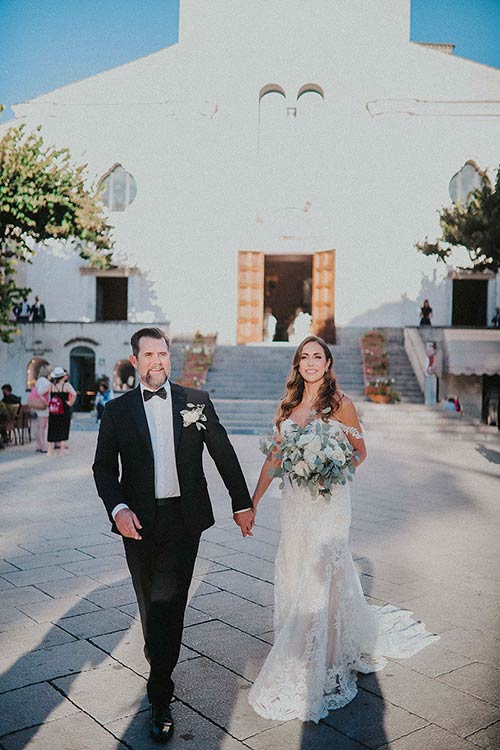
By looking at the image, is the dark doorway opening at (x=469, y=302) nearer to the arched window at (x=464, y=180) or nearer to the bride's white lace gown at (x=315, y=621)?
the arched window at (x=464, y=180)

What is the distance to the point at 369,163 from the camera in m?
27.2

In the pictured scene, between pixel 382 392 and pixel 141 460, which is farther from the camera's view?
pixel 382 392

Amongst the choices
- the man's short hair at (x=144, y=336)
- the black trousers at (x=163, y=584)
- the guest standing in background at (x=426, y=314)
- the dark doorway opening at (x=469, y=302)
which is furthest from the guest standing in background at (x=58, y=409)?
the dark doorway opening at (x=469, y=302)

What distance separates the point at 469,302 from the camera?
95.0 feet

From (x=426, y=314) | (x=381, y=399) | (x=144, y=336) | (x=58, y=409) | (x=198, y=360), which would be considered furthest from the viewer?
(x=426, y=314)

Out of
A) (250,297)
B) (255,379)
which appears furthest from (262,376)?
(250,297)

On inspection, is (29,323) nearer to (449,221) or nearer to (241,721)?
(449,221)

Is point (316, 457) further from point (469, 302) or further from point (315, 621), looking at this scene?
point (469, 302)

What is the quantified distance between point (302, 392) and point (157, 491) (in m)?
1.23

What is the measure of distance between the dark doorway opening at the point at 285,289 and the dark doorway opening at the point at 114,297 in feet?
24.8

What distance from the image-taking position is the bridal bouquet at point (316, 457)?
11.7 ft

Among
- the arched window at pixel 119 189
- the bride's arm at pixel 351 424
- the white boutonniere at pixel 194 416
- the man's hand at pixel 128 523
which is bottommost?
the man's hand at pixel 128 523

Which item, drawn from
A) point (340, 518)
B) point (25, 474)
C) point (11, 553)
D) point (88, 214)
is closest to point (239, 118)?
point (88, 214)

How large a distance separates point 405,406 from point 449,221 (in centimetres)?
599
